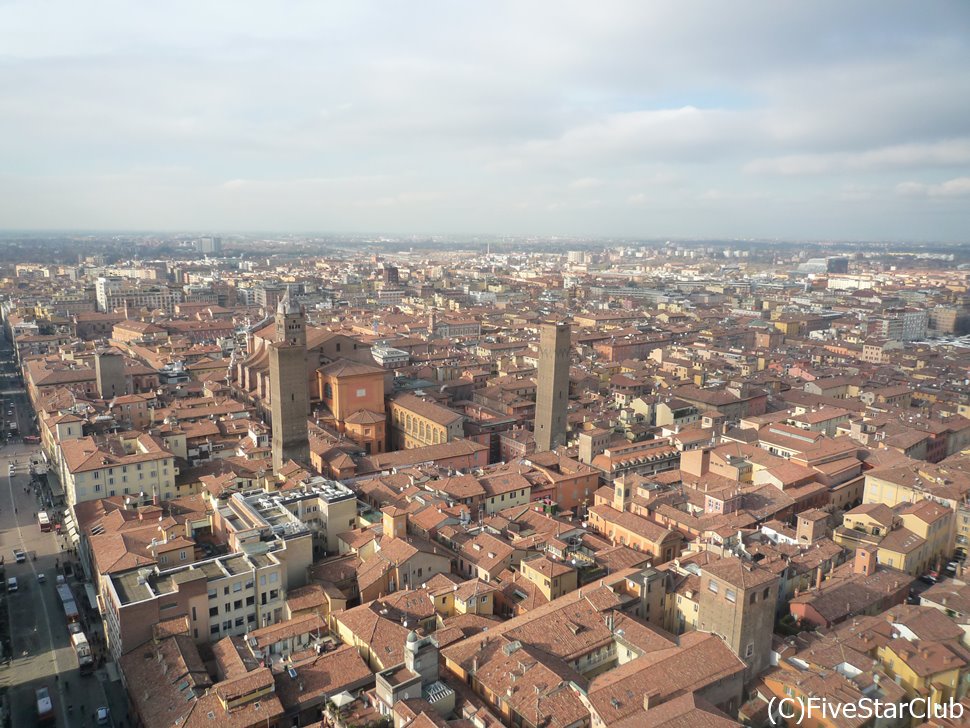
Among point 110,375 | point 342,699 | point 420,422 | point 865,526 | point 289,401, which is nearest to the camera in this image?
point 342,699

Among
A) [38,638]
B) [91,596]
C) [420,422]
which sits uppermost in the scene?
[420,422]

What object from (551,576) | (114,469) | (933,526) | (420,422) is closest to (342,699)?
(551,576)

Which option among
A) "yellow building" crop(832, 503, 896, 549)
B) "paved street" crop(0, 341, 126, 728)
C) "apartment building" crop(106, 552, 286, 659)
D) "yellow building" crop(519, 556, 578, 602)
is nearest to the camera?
"paved street" crop(0, 341, 126, 728)

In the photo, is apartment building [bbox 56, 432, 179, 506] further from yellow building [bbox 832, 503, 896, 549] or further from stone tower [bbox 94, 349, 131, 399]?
yellow building [bbox 832, 503, 896, 549]

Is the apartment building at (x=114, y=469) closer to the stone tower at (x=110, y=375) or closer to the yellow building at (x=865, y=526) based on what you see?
the stone tower at (x=110, y=375)

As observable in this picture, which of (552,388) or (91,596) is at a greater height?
(552,388)

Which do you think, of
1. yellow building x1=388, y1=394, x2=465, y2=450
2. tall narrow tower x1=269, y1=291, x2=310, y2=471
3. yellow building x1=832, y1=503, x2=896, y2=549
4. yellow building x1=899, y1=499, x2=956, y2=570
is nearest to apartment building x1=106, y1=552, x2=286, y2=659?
tall narrow tower x1=269, y1=291, x2=310, y2=471

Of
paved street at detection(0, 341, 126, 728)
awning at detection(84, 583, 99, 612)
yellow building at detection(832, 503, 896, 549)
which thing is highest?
yellow building at detection(832, 503, 896, 549)

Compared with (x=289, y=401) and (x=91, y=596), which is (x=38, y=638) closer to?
(x=91, y=596)

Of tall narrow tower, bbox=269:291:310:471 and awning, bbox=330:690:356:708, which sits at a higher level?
tall narrow tower, bbox=269:291:310:471
